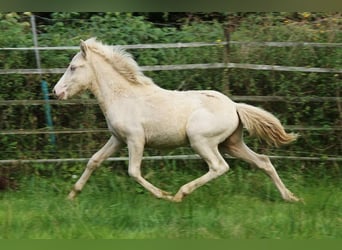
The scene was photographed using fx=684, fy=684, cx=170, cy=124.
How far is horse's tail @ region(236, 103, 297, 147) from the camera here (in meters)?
7.18

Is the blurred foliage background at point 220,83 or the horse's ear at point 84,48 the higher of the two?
the horse's ear at point 84,48

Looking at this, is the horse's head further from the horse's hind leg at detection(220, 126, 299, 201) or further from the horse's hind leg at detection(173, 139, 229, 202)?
the horse's hind leg at detection(220, 126, 299, 201)

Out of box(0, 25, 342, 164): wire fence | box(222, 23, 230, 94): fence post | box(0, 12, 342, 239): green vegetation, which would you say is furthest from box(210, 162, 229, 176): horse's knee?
box(222, 23, 230, 94): fence post

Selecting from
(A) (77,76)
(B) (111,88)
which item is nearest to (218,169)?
(B) (111,88)

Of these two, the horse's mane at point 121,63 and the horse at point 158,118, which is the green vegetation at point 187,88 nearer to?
the horse at point 158,118

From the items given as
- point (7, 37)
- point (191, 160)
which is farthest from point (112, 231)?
point (7, 37)

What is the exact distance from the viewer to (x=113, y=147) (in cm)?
735

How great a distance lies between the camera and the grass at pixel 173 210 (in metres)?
5.70

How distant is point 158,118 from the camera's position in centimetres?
711

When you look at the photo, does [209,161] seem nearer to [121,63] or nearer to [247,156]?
[247,156]

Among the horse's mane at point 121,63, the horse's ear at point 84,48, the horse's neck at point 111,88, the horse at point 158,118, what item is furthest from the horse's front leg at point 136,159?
the horse's ear at point 84,48

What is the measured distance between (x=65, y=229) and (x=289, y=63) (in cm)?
428

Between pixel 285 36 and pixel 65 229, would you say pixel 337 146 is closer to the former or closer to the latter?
pixel 285 36

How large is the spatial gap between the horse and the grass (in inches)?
12.1
